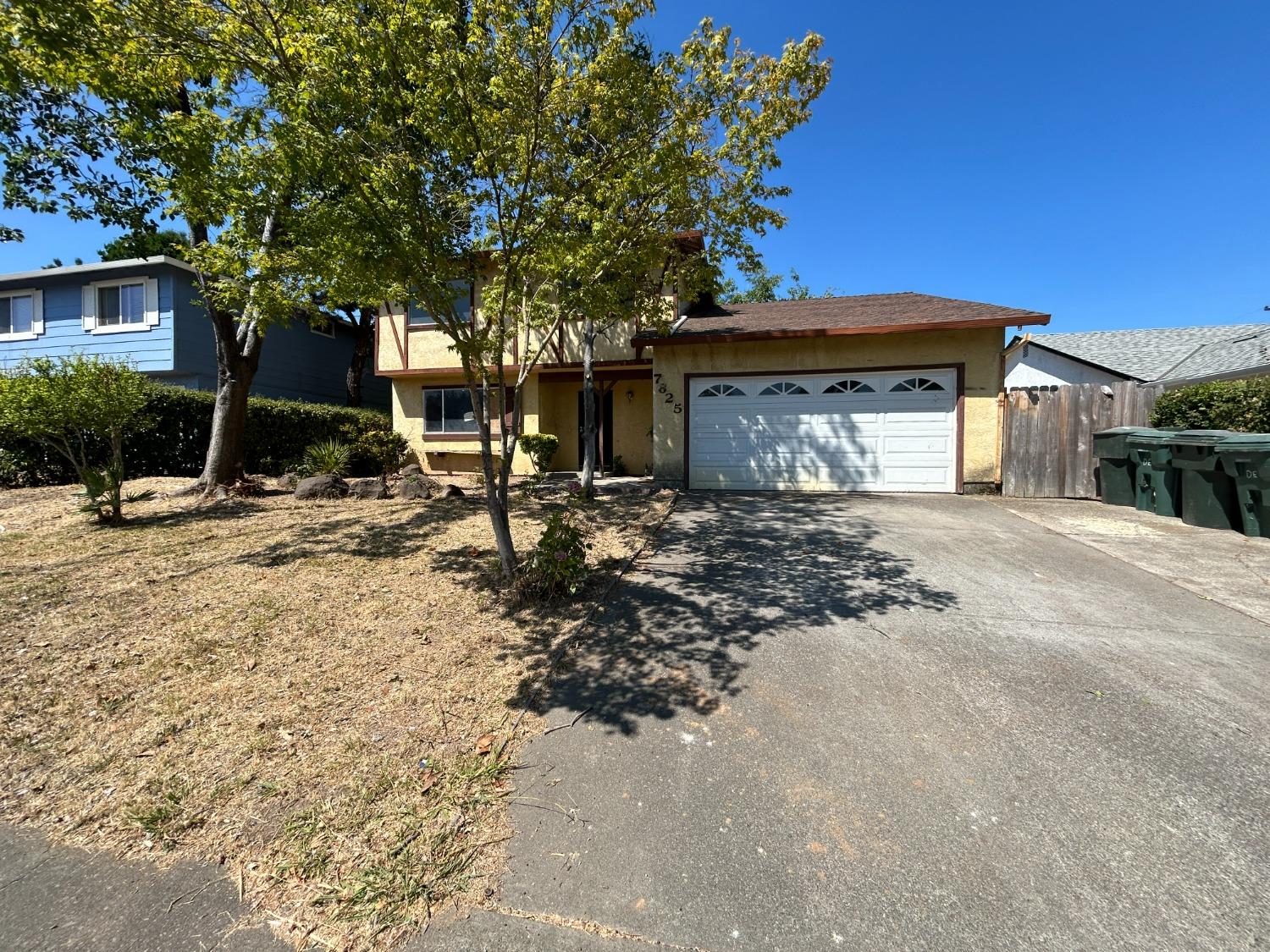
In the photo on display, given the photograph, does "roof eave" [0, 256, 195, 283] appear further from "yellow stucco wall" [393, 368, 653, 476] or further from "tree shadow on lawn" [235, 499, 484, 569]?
"tree shadow on lawn" [235, 499, 484, 569]

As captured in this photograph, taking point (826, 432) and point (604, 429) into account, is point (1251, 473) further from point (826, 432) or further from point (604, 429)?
point (604, 429)

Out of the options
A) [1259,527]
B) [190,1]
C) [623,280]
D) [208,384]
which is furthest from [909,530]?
[208,384]

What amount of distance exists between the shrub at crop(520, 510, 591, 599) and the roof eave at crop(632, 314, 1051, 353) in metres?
6.46

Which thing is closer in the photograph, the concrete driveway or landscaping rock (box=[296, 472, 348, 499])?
the concrete driveway

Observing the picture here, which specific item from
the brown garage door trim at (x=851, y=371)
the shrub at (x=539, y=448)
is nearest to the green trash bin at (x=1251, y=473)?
the brown garage door trim at (x=851, y=371)

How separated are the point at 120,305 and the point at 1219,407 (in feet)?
82.1

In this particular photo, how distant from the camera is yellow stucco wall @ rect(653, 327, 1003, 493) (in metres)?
9.60

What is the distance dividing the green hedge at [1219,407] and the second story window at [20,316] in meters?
27.1

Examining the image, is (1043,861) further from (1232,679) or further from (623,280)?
(623,280)

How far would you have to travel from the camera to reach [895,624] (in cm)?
421

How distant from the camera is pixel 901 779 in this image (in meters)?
2.53

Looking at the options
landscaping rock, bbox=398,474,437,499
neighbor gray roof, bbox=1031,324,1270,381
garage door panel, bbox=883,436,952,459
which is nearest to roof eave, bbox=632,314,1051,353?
garage door panel, bbox=883,436,952,459

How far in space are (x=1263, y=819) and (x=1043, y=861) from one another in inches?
41.1

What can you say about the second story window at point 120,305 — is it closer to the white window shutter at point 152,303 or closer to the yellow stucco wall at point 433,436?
the white window shutter at point 152,303
